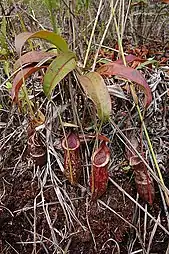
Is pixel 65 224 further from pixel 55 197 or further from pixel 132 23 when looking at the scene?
pixel 132 23

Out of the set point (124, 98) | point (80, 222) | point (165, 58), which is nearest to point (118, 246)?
point (80, 222)

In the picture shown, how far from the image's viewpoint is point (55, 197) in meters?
0.93

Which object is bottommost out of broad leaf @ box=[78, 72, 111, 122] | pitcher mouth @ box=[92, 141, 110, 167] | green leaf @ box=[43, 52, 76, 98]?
pitcher mouth @ box=[92, 141, 110, 167]

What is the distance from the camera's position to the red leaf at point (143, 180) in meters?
0.87

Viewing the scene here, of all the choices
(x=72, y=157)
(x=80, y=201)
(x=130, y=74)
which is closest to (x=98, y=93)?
(x=130, y=74)

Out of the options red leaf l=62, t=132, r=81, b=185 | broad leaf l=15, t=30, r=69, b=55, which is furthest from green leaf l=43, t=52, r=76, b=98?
red leaf l=62, t=132, r=81, b=185

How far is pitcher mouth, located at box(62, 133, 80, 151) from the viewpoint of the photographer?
0.87 metres

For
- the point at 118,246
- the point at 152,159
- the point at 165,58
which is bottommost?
the point at 118,246

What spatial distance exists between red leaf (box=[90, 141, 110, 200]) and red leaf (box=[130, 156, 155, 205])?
7 centimetres

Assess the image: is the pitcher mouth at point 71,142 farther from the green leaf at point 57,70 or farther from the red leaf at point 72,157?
the green leaf at point 57,70

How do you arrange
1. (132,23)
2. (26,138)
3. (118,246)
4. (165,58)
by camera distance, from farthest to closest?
(132,23) → (165,58) → (26,138) → (118,246)

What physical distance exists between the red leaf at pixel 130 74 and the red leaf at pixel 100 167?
14cm

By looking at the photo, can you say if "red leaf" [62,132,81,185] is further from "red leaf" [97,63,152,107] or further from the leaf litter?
"red leaf" [97,63,152,107]

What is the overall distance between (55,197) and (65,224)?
0.07 meters
